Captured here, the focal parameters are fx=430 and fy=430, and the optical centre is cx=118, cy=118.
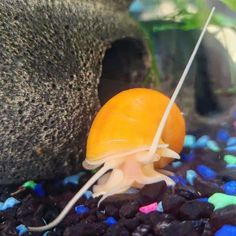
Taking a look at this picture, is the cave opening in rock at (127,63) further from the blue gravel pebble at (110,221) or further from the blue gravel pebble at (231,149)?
the blue gravel pebble at (110,221)

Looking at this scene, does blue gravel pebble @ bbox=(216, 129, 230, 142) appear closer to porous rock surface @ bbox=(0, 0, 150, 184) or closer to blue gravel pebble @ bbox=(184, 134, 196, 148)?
blue gravel pebble @ bbox=(184, 134, 196, 148)

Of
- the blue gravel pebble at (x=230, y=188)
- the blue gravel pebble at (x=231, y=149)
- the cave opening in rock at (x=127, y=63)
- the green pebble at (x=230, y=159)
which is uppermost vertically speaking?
the cave opening in rock at (x=127, y=63)

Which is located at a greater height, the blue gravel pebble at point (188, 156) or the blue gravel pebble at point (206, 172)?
the blue gravel pebble at point (188, 156)

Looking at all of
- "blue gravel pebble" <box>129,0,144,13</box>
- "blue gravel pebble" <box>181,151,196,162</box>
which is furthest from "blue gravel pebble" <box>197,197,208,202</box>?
"blue gravel pebble" <box>129,0,144,13</box>

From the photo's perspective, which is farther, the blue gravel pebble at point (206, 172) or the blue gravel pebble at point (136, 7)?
the blue gravel pebble at point (136, 7)

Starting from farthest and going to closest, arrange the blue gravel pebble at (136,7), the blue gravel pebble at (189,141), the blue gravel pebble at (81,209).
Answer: the blue gravel pebble at (136,7), the blue gravel pebble at (189,141), the blue gravel pebble at (81,209)

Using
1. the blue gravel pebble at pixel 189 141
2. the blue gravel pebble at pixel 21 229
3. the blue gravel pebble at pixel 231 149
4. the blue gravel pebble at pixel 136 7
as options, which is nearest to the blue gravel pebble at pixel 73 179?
the blue gravel pebble at pixel 21 229

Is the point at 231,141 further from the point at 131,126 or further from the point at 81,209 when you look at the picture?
the point at 81,209
